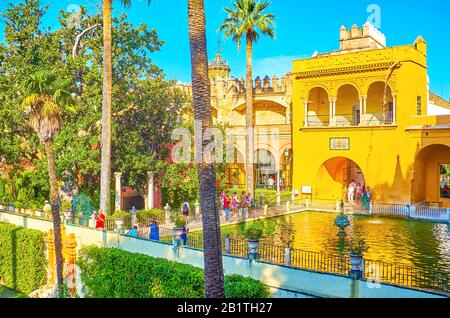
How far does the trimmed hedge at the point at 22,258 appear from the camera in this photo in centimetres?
2046

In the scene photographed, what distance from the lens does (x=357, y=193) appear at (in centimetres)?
Answer: 3109

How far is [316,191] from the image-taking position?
3152cm

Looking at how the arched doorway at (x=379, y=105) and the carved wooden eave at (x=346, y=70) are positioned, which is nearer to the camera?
the carved wooden eave at (x=346, y=70)

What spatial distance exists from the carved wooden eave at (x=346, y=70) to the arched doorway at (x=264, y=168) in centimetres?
766

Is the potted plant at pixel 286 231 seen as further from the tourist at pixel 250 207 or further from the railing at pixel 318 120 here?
the railing at pixel 318 120

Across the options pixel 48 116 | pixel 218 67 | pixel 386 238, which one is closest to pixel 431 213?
pixel 386 238

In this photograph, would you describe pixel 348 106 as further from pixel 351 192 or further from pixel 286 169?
pixel 286 169

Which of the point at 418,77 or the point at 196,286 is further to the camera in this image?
the point at 418,77

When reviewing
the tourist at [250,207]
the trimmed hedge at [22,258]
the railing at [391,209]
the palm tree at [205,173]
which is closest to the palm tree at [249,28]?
the tourist at [250,207]

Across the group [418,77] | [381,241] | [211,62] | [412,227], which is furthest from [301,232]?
[211,62]

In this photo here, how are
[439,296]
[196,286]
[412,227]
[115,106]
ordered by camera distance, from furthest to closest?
[115,106] → [412,227] → [196,286] → [439,296]

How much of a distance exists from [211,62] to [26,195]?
77.0 ft

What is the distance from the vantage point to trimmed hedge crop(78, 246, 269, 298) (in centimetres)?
1228

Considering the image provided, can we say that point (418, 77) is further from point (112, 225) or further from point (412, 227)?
point (112, 225)
